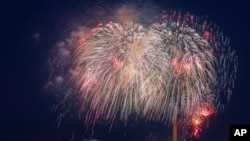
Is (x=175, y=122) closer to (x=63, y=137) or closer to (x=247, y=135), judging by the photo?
(x=63, y=137)

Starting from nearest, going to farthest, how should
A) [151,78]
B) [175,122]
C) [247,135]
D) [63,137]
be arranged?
[247,135]
[151,78]
[175,122]
[63,137]

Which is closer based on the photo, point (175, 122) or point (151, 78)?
point (151, 78)

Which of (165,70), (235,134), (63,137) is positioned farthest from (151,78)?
(63,137)

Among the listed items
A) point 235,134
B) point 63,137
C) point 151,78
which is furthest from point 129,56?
point 63,137

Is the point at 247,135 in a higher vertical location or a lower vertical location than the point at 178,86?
lower

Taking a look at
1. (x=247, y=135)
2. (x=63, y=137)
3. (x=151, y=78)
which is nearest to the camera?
(x=247, y=135)

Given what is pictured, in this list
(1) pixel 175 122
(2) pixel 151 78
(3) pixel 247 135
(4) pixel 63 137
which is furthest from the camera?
(4) pixel 63 137

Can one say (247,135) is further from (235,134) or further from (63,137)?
(63,137)

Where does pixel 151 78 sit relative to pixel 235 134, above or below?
above

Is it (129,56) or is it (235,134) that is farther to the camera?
(129,56)
